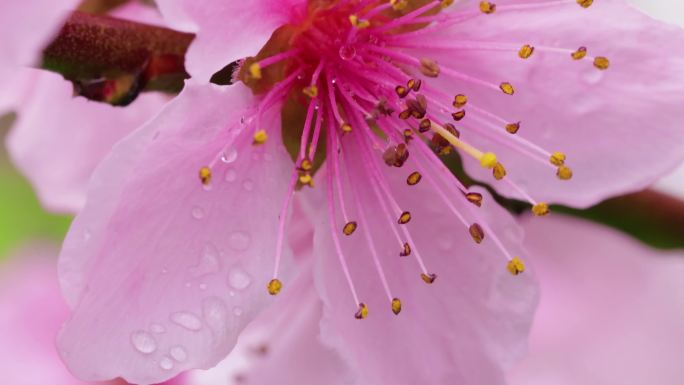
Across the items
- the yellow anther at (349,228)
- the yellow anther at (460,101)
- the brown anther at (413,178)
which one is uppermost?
the yellow anther at (460,101)

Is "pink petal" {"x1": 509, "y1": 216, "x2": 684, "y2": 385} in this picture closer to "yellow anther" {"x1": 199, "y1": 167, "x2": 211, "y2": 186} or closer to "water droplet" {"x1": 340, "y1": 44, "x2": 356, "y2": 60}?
"water droplet" {"x1": 340, "y1": 44, "x2": 356, "y2": 60}

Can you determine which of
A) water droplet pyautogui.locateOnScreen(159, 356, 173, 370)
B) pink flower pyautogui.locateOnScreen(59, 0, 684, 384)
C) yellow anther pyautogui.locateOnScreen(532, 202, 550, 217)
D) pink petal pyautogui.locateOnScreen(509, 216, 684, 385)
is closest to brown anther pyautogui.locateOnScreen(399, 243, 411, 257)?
pink flower pyautogui.locateOnScreen(59, 0, 684, 384)

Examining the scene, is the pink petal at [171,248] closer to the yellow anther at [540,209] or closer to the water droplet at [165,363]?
the water droplet at [165,363]

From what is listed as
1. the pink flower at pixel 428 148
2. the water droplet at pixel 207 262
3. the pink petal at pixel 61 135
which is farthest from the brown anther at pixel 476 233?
the pink petal at pixel 61 135

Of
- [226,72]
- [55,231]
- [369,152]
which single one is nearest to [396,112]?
[369,152]

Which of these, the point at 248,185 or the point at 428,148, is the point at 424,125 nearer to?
the point at 428,148

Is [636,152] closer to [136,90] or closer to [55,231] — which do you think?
[136,90]
